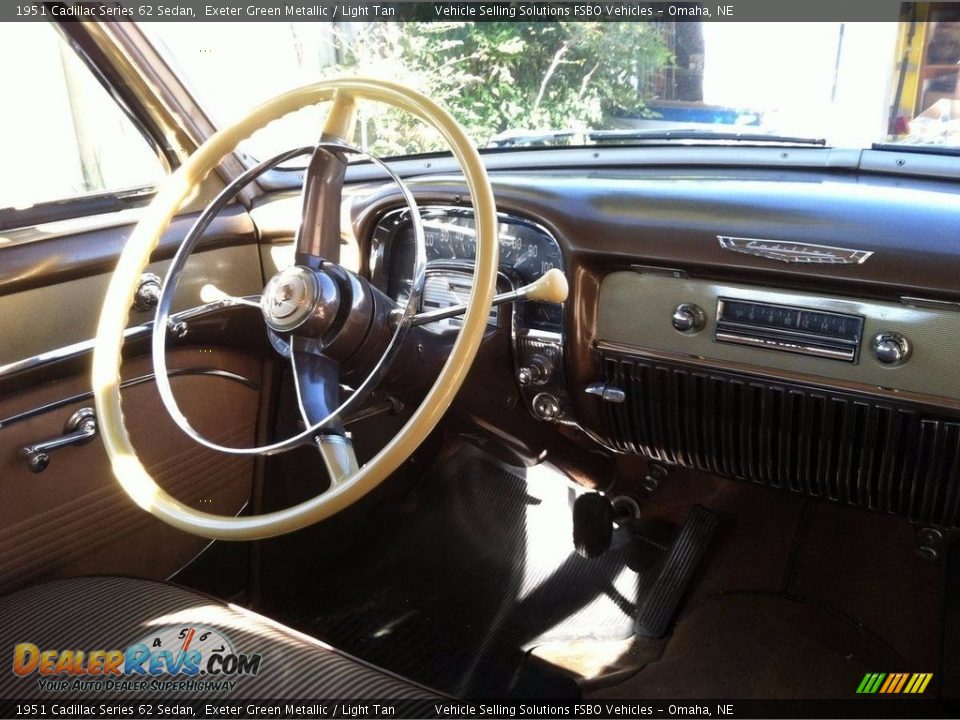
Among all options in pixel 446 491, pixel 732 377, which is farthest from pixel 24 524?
pixel 732 377

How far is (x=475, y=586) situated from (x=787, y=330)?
1.09m

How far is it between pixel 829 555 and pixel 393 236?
1180 mm

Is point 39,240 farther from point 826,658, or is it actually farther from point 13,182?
point 826,658

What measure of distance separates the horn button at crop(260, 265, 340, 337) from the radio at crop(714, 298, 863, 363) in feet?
2.19

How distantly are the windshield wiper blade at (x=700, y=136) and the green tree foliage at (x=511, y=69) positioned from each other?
0.03 metres

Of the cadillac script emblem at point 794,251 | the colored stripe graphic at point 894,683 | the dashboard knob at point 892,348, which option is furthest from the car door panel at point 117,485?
the colored stripe graphic at point 894,683

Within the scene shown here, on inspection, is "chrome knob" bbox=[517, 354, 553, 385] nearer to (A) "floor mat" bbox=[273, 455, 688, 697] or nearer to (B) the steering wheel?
(B) the steering wheel

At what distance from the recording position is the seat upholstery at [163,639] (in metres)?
1.21

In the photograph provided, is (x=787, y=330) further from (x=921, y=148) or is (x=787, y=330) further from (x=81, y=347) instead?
(x=81, y=347)

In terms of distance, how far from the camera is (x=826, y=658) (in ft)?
5.82

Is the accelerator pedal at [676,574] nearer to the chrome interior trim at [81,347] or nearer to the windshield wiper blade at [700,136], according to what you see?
the windshield wiper blade at [700,136]

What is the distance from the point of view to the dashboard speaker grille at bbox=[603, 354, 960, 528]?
145cm

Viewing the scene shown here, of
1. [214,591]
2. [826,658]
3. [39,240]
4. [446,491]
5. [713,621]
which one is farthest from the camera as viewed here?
[446,491]

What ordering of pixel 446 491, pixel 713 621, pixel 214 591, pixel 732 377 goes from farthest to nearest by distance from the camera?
pixel 446 491, pixel 214 591, pixel 713 621, pixel 732 377
